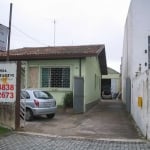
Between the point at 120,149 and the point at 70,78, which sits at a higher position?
the point at 70,78

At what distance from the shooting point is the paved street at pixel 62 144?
8.93 metres

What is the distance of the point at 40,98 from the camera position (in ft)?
50.4

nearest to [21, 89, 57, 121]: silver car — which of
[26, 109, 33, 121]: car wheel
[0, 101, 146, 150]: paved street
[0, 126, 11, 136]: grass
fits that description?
[26, 109, 33, 121]: car wheel

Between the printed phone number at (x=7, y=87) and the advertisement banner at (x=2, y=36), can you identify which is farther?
the printed phone number at (x=7, y=87)

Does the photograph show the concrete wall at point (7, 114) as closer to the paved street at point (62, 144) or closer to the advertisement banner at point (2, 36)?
the paved street at point (62, 144)

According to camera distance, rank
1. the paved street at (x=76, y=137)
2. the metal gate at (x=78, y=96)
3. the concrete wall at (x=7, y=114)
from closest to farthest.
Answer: the paved street at (x=76, y=137)
the concrete wall at (x=7, y=114)
the metal gate at (x=78, y=96)

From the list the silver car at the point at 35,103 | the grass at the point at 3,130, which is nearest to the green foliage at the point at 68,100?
the silver car at the point at 35,103

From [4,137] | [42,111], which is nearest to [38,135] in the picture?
[4,137]

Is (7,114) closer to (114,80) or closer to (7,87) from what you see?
(7,87)

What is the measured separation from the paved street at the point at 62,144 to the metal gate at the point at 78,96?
8388 mm

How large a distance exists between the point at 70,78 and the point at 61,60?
1349 millimetres

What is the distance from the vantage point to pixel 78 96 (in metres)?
19.0

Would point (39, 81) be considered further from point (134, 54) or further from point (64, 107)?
point (134, 54)

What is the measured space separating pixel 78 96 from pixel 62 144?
9.62m
